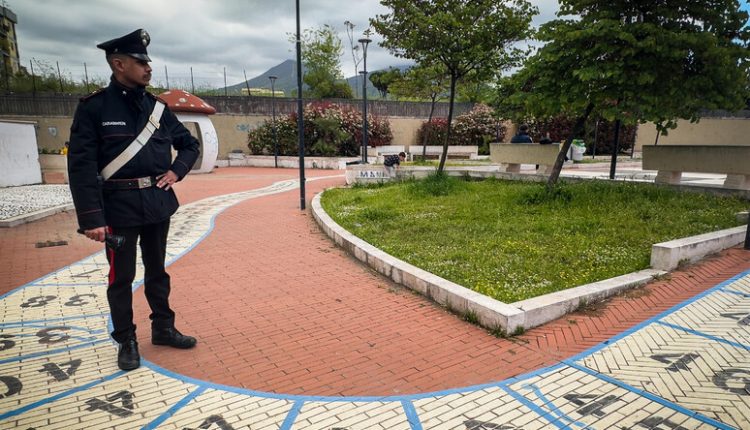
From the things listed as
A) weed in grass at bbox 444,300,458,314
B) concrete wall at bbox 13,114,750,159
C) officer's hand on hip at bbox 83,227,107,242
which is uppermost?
concrete wall at bbox 13,114,750,159

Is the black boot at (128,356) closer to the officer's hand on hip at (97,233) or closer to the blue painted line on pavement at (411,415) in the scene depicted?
the officer's hand on hip at (97,233)

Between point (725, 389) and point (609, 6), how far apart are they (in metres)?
7.60

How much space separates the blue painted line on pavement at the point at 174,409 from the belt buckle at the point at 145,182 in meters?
1.53

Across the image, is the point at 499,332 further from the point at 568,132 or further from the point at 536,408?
the point at 568,132

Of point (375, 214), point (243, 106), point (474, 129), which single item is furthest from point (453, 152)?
point (375, 214)

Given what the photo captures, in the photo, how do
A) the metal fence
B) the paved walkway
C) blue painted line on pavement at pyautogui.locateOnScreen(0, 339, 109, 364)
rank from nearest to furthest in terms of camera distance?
the paved walkway < blue painted line on pavement at pyautogui.locateOnScreen(0, 339, 109, 364) < the metal fence

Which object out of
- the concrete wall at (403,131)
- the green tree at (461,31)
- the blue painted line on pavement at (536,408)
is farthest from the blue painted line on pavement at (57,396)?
the concrete wall at (403,131)

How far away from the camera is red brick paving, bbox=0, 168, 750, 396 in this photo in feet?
11.0

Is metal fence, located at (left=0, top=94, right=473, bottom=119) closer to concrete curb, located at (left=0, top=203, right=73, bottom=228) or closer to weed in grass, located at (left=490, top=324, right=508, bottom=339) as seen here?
concrete curb, located at (left=0, top=203, right=73, bottom=228)

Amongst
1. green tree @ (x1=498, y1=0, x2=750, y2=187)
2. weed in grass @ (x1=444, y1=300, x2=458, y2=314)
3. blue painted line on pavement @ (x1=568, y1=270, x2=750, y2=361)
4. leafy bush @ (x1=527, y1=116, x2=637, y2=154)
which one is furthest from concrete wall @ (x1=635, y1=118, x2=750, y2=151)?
weed in grass @ (x1=444, y1=300, x2=458, y2=314)

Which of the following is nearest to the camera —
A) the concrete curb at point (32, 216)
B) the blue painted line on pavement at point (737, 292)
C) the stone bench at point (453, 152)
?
the blue painted line on pavement at point (737, 292)

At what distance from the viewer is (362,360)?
3.57m

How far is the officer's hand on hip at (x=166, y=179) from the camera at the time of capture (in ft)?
11.1

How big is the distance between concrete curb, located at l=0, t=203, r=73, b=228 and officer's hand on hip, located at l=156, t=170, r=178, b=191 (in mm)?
7759
